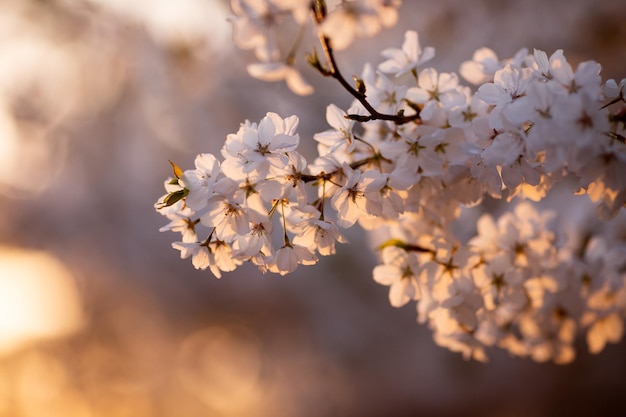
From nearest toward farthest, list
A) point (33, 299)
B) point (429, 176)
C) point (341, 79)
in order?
point (341, 79), point (429, 176), point (33, 299)

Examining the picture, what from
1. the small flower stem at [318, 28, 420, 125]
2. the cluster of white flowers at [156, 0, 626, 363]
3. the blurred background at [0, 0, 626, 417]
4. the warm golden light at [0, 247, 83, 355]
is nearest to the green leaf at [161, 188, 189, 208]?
the cluster of white flowers at [156, 0, 626, 363]

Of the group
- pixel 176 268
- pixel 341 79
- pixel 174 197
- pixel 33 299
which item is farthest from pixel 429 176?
pixel 33 299

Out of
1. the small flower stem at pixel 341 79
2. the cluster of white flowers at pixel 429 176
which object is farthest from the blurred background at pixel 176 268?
the small flower stem at pixel 341 79

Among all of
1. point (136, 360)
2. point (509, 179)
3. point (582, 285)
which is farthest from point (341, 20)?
point (136, 360)

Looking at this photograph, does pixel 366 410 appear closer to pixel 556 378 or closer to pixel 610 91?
pixel 556 378

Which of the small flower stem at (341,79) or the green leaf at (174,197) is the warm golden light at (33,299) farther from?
the small flower stem at (341,79)

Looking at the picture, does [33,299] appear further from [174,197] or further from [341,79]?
[341,79]
